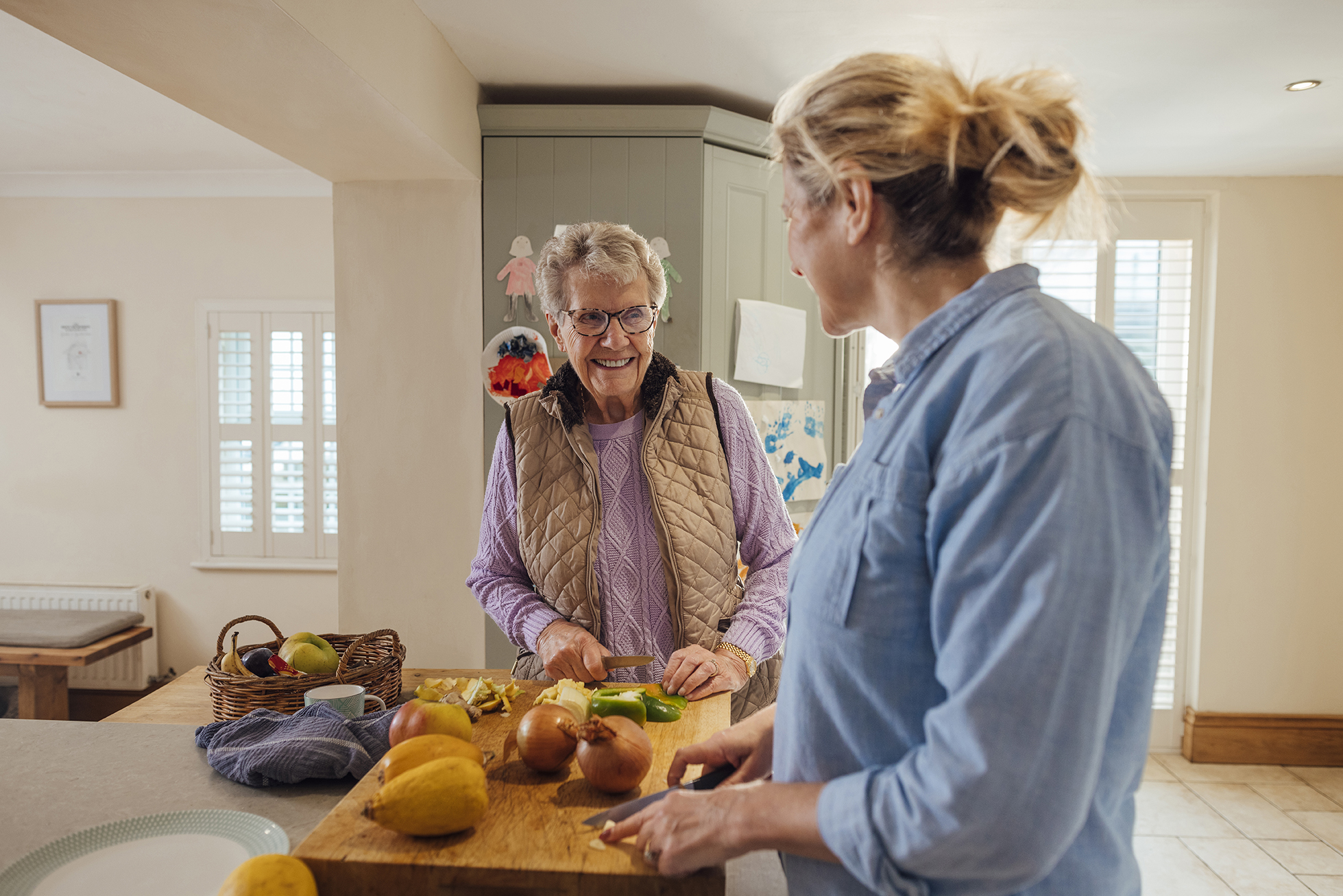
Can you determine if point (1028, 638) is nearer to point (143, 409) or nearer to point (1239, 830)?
point (1239, 830)

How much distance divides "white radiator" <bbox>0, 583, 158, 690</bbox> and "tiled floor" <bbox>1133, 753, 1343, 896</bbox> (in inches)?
178

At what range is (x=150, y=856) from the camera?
3.04ft

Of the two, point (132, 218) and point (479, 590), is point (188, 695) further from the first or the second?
point (132, 218)

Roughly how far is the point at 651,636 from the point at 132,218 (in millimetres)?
4105

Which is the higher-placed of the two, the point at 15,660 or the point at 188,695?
the point at 188,695

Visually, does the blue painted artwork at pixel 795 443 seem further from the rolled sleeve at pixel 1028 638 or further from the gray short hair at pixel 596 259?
the rolled sleeve at pixel 1028 638

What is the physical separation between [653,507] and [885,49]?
167 cm

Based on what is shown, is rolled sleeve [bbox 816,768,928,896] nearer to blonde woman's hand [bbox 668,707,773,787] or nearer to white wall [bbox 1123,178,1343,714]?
blonde woman's hand [bbox 668,707,773,787]

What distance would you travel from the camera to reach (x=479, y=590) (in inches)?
59.9

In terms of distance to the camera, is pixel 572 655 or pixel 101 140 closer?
pixel 572 655

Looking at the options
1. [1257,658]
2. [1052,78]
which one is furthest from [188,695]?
[1257,658]

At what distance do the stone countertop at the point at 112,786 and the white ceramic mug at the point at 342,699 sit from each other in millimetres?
130

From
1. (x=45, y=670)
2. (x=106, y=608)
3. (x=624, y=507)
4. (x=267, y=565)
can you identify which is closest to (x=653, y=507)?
(x=624, y=507)

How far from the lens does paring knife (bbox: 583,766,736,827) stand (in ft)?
2.83
